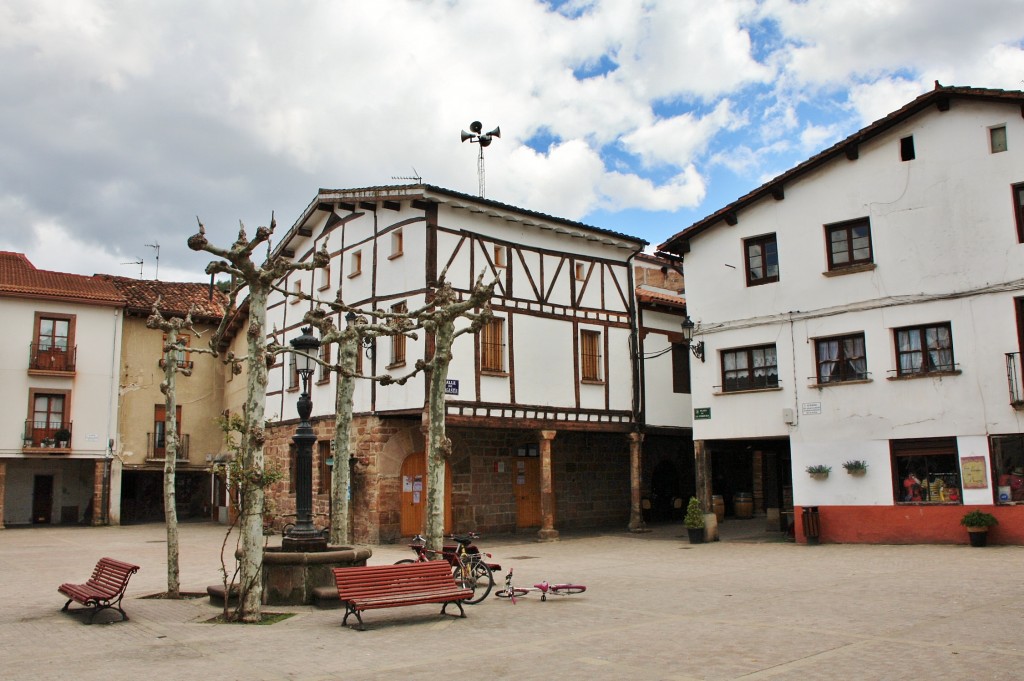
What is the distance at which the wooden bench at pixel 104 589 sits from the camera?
32.5 feet

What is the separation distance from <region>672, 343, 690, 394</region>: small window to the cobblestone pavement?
35.5 ft

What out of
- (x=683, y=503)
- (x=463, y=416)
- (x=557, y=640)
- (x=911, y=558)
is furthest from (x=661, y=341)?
(x=557, y=640)

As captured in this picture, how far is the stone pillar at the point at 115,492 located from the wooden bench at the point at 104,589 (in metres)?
22.0

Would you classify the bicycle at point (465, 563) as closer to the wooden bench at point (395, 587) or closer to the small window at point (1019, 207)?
the wooden bench at point (395, 587)

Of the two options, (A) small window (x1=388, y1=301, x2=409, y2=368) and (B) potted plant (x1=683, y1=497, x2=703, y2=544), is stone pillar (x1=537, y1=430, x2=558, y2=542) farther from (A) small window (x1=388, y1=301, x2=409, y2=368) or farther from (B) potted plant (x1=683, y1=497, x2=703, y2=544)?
(A) small window (x1=388, y1=301, x2=409, y2=368)

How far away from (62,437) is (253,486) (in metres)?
23.4

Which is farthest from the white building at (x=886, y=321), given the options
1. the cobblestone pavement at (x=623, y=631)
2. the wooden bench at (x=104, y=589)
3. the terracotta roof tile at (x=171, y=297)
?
the terracotta roof tile at (x=171, y=297)

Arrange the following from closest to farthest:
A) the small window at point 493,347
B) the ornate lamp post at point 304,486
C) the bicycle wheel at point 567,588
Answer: the bicycle wheel at point 567,588 < the ornate lamp post at point 304,486 < the small window at point 493,347

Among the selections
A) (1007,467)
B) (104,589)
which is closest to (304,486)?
(104,589)

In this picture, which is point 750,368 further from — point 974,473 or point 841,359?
point 974,473

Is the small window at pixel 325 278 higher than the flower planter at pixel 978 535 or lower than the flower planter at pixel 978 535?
higher

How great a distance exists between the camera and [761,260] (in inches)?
797

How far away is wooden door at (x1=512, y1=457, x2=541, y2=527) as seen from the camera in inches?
934

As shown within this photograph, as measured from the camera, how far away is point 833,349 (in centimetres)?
1880
